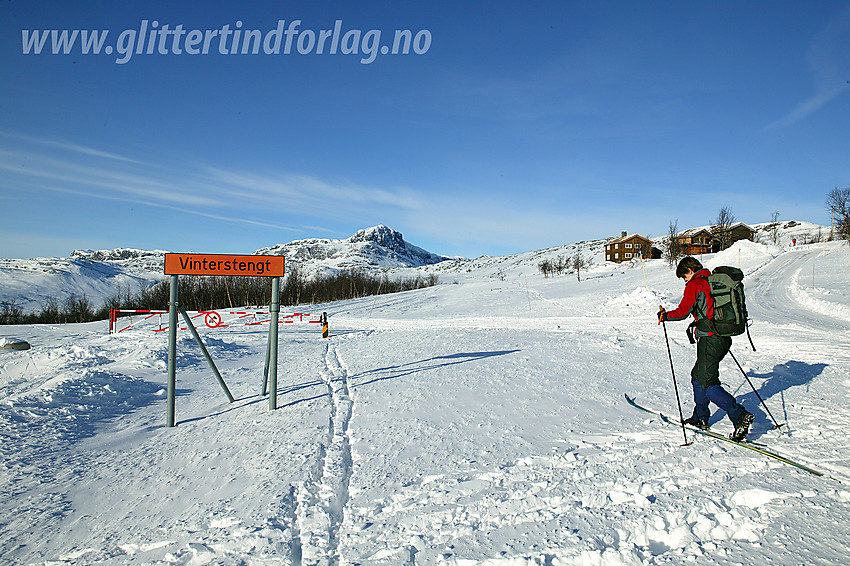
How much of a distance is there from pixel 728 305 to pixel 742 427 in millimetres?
1210

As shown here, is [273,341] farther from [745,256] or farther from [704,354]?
[745,256]

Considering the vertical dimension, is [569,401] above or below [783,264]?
below

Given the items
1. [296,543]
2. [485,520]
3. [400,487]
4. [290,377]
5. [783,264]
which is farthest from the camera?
[783,264]

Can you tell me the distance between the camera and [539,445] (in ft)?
14.4

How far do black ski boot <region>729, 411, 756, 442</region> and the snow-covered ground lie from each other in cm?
17

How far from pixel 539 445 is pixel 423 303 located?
26532 mm

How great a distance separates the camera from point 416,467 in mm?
3963

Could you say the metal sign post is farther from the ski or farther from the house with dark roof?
the house with dark roof

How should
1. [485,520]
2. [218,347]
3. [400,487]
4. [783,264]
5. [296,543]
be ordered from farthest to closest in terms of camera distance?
[783,264] < [218,347] < [400,487] < [485,520] < [296,543]

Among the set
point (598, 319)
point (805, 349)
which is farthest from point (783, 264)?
point (805, 349)

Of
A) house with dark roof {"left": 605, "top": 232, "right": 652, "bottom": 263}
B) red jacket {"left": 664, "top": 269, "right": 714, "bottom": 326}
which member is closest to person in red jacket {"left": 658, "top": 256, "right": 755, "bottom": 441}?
red jacket {"left": 664, "top": 269, "right": 714, "bottom": 326}

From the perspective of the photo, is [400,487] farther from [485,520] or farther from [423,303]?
[423,303]

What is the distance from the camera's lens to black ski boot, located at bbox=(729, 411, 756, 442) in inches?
165

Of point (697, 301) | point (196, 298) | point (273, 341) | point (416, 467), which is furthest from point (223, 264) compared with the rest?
point (196, 298)
